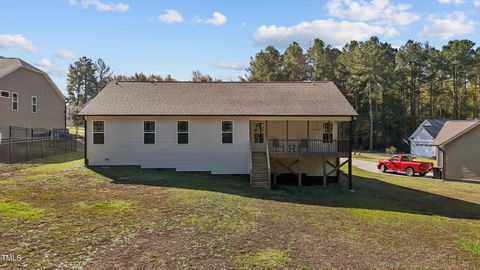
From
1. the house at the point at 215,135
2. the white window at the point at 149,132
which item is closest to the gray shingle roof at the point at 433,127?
the house at the point at 215,135

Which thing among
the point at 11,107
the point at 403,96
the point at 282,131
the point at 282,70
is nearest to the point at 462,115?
the point at 403,96

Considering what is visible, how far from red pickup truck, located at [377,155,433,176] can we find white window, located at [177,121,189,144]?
61.9ft

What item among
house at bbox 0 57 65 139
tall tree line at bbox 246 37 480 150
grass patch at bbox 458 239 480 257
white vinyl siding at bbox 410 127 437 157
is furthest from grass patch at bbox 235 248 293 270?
tall tree line at bbox 246 37 480 150

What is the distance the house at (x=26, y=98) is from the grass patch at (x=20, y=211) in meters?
19.0

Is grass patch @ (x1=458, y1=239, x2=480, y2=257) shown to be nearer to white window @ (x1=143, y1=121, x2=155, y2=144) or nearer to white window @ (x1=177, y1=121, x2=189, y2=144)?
white window @ (x1=177, y1=121, x2=189, y2=144)

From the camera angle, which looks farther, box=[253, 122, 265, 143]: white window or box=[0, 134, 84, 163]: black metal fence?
box=[0, 134, 84, 163]: black metal fence

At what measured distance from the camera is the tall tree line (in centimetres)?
6109

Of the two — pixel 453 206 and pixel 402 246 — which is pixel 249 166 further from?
pixel 402 246

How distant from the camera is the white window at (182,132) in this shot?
66.4 ft

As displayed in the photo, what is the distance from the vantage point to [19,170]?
18.8 m

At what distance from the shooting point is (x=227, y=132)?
20.3 meters

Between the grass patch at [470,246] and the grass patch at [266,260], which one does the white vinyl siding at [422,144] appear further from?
the grass patch at [266,260]

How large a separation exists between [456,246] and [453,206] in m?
7.50

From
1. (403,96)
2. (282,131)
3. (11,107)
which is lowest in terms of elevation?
(282,131)
